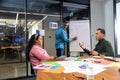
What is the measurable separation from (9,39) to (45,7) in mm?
1654

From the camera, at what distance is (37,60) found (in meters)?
2.92

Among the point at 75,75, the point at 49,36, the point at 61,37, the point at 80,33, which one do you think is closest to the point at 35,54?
the point at 75,75

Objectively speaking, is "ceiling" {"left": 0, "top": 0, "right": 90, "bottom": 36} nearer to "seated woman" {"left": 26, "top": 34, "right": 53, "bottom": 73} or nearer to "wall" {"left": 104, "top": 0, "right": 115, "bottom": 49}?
"wall" {"left": 104, "top": 0, "right": 115, "bottom": 49}

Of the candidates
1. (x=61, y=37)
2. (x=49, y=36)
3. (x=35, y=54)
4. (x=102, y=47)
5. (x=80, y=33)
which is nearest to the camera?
(x=35, y=54)

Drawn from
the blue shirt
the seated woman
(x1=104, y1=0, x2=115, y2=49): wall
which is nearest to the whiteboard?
the blue shirt

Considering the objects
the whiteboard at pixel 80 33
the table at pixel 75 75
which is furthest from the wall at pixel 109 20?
the table at pixel 75 75

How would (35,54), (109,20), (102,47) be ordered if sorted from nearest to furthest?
(35,54), (102,47), (109,20)

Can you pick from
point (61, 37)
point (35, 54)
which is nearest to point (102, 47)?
point (35, 54)

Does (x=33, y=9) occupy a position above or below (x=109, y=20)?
above

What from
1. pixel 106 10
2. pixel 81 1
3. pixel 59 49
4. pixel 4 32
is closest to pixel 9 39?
pixel 4 32

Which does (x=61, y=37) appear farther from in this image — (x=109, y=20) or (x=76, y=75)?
(x=76, y=75)

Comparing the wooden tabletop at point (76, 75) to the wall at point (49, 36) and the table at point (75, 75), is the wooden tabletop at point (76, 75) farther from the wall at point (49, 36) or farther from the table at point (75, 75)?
the wall at point (49, 36)

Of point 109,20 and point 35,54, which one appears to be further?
point 109,20

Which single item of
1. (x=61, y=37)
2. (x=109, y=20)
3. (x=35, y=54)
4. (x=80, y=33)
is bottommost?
(x=35, y=54)
